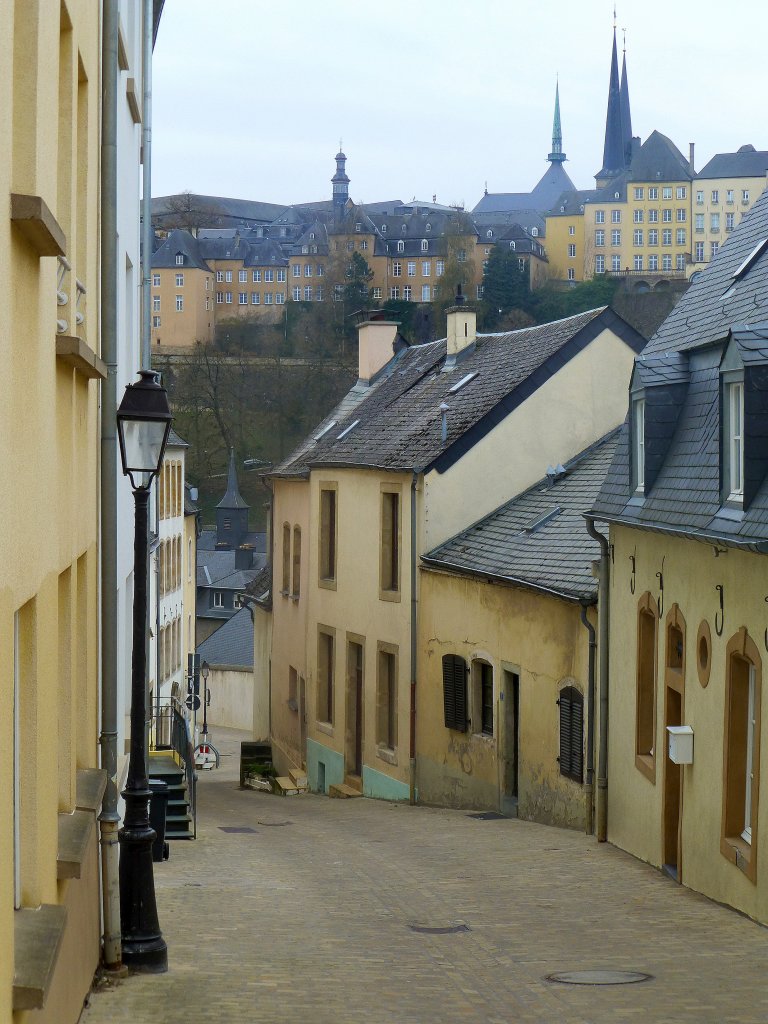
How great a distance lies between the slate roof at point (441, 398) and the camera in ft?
72.0

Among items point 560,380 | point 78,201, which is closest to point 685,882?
point 78,201

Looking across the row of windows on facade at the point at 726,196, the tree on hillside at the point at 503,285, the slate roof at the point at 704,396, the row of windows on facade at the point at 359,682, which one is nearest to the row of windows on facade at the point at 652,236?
the row of windows on facade at the point at 726,196

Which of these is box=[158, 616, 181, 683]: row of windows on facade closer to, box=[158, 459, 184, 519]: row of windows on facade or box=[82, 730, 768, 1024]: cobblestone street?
box=[158, 459, 184, 519]: row of windows on facade

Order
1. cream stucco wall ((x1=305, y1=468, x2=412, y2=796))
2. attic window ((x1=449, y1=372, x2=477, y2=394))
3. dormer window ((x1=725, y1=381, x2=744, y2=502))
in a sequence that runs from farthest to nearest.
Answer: attic window ((x1=449, y1=372, x2=477, y2=394)) < cream stucco wall ((x1=305, y1=468, x2=412, y2=796)) < dormer window ((x1=725, y1=381, x2=744, y2=502))

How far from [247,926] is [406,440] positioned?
13.6 meters

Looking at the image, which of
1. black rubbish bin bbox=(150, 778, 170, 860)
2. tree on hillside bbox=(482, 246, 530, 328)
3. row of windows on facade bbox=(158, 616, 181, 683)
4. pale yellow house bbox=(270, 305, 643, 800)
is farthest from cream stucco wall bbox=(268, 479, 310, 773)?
tree on hillside bbox=(482, 246, 530, 328)

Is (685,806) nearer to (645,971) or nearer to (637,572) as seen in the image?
(637,572)

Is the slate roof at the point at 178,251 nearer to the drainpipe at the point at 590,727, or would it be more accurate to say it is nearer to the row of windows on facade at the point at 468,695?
the row of windows on facade at the point at 468,695

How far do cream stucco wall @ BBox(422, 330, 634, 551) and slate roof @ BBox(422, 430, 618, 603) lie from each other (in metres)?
0.21

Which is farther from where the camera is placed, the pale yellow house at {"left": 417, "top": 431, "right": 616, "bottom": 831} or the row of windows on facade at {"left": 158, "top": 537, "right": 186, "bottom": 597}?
the row of windows on facade at {"left": 158, "top": 537, "right": 186, "bottom": 597}

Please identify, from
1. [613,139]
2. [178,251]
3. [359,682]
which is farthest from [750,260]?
[613,139]

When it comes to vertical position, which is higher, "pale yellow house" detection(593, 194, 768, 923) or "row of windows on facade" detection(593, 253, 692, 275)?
"row of windows on facade" detection(593, 253, 692, 275)

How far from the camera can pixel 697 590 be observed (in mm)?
12445

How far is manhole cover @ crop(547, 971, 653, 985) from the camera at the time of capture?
29.3 ft
